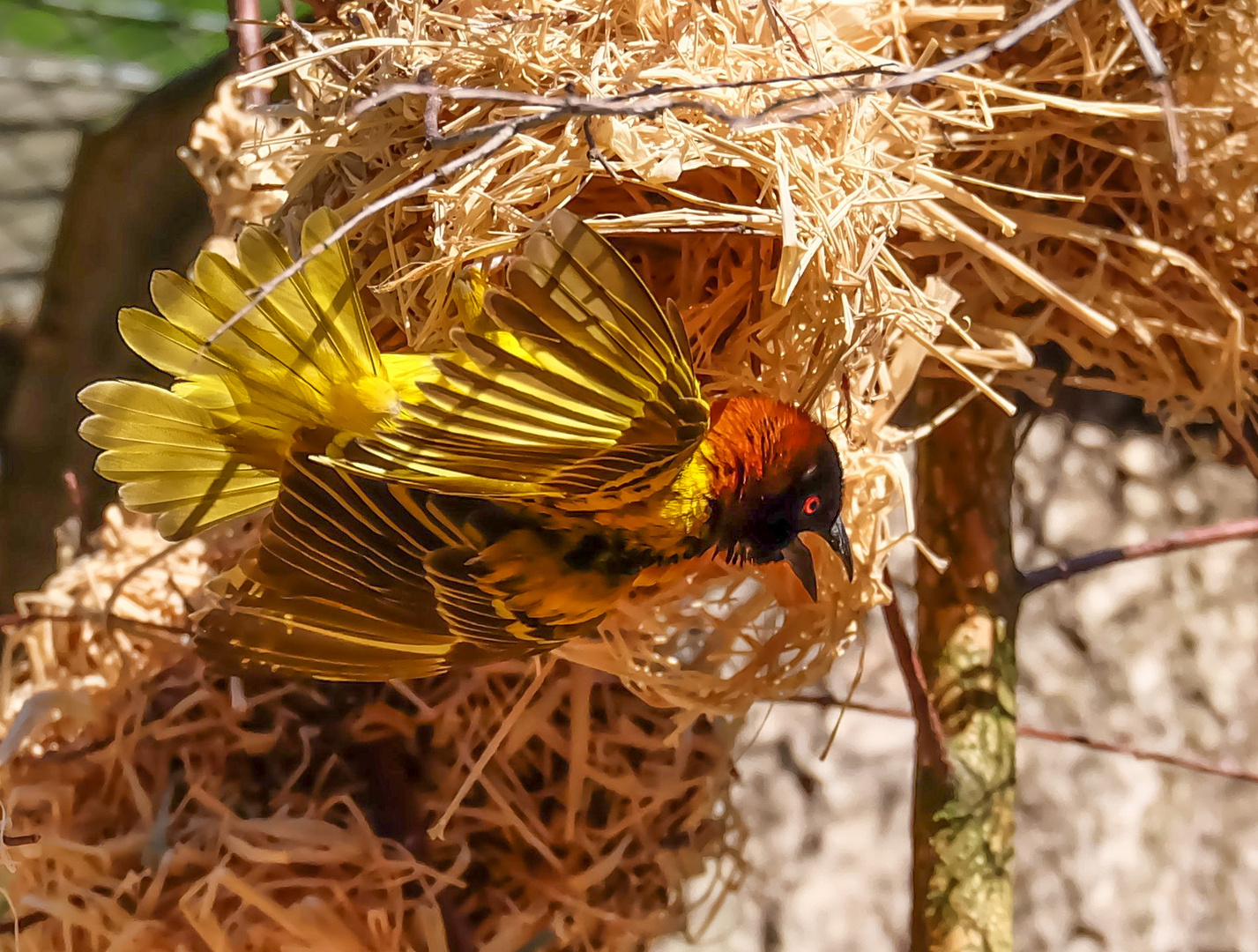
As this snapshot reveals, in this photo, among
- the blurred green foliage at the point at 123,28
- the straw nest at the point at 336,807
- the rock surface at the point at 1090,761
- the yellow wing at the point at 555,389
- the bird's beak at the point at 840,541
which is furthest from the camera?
the blurred green foliage at the point at 123,28

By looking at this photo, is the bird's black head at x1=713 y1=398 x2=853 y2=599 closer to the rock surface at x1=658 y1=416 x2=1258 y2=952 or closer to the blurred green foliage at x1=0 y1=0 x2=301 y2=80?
the rock surface at x1=658 y1=416 x2=1258 y2=952

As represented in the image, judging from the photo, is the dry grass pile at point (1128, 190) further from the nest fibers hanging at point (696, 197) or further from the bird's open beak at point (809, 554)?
the bird's open beak at point (809, 554)

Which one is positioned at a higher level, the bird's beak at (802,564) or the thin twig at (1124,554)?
the thin twig at (1124,554)

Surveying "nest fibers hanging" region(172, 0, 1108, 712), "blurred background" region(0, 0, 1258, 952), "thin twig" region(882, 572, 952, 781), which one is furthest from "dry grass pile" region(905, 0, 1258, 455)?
"blurred background" region(0, 0, 1258, 952)

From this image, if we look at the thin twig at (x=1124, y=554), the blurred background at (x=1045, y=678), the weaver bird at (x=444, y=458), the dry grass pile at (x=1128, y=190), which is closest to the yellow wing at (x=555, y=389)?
the weaver bird at (x=444, y=458)

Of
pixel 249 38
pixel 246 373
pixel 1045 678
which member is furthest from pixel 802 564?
pixel 1045 678

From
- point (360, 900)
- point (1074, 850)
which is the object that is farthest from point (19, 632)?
point (1074, 850)
